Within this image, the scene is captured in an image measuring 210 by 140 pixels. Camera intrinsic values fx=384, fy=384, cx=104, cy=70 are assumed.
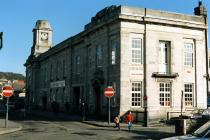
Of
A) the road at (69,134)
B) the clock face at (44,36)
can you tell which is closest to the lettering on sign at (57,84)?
the clock face at (44,36)

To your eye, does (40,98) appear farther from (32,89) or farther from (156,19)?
(156,19)

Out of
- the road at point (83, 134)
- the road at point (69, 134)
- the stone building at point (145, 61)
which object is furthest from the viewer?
the stone building at point (145, 61)

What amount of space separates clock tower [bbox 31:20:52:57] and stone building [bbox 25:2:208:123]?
29.1 m

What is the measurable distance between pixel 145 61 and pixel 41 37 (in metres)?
40.2

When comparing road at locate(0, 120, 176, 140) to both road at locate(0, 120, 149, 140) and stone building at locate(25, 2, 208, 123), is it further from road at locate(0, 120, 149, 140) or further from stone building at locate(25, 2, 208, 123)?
stone building at locate(25, 2, 208, 123)

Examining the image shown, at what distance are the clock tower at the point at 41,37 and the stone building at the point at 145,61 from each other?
29051 mm

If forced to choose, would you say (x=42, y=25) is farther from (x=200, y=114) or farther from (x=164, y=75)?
(x=200, y=114)

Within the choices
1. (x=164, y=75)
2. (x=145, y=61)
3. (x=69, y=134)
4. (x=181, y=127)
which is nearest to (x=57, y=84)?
(x=145, y=61)

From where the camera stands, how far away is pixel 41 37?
70.8 m

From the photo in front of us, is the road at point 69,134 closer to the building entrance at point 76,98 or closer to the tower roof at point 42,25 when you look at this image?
the building entrance at point 76,98

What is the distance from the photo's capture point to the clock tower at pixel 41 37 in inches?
2746

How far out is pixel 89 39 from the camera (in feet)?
132

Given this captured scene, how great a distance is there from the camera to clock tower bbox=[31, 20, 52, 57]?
6975 centimetres

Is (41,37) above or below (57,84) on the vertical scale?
above
